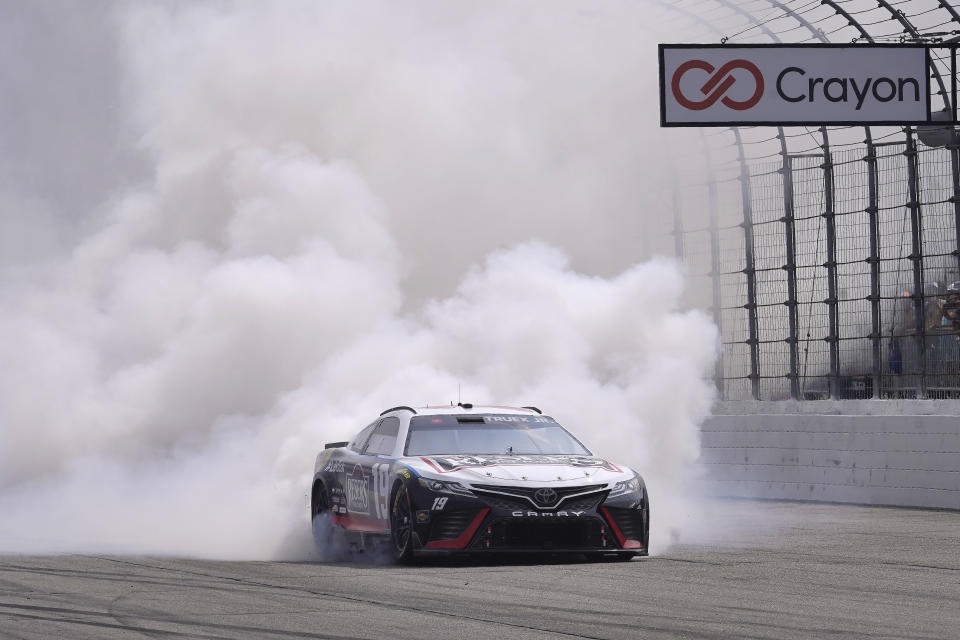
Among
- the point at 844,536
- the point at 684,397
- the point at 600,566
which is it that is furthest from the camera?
the point at 684,397

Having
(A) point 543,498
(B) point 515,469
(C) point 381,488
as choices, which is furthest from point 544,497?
(C) point 381,488

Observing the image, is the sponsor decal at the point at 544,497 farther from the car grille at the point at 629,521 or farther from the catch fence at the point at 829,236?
the catch fence at the point at 829,236

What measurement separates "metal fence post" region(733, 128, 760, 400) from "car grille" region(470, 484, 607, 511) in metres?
13.9

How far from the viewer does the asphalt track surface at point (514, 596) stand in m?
8.71

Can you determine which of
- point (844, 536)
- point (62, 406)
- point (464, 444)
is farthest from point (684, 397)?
point (62, 406)

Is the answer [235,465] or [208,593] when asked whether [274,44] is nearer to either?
[235,465]

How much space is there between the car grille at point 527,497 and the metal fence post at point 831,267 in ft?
41.4

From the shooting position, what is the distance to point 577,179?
30328 millimetres

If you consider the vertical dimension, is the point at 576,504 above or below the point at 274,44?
below

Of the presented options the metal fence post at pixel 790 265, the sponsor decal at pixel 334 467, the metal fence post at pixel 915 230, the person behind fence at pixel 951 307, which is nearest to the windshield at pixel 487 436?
the sponsor decal at pixel 334 467

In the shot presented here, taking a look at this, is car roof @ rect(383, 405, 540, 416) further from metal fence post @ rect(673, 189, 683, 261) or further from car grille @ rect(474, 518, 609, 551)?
metal fence post @ rect(673, 189, 683, 261)

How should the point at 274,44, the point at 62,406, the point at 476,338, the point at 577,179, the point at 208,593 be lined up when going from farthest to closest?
the point at 577,179
the point at 274,44
the point at 62,406
the point at 476,338
the point at 208,593

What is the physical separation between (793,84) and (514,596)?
9.00m

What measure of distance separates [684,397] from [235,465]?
547 cm
